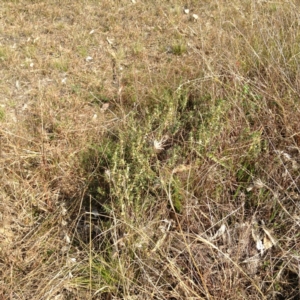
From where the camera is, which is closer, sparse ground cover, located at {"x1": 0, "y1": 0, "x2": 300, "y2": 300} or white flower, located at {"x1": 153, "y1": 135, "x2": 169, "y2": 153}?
sparse ground cover, located at {"x1": 0, "y1": 0, "x2": 300, "y2": 300}

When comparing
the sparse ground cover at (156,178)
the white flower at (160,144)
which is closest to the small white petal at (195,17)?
the sparse ground cover at (156,178)

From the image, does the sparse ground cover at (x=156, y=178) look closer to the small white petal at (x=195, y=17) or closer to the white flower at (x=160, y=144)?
the white flower at (x=160, y=144)

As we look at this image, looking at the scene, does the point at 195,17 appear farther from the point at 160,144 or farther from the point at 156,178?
the point at 156,178

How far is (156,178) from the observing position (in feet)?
7.00

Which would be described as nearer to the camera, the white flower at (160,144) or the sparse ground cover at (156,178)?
the sparse ground cover at (156,178)

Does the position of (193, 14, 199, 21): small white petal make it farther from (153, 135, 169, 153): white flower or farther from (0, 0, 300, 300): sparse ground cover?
(153, 135, 169, 153): white flower

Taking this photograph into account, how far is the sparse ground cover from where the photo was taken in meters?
1.86

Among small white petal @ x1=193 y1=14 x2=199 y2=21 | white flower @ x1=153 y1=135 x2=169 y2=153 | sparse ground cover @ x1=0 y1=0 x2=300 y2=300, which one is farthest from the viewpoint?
small white petal @ x1=193 y1=14 x2=199 y2=21

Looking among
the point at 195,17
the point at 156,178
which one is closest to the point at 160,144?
the point at 156,178

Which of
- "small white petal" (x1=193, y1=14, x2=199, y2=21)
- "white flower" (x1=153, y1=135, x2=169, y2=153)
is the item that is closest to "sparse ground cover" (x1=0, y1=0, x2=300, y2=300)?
"white flower" (x1=153, y1=135, x2=169, y2=153)

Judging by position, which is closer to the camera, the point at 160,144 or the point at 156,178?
the point at 156,178

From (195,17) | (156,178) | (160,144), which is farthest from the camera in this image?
(195,17)

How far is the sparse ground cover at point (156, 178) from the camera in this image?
1862mm

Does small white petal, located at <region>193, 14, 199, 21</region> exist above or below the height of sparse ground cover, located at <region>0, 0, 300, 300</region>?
above
